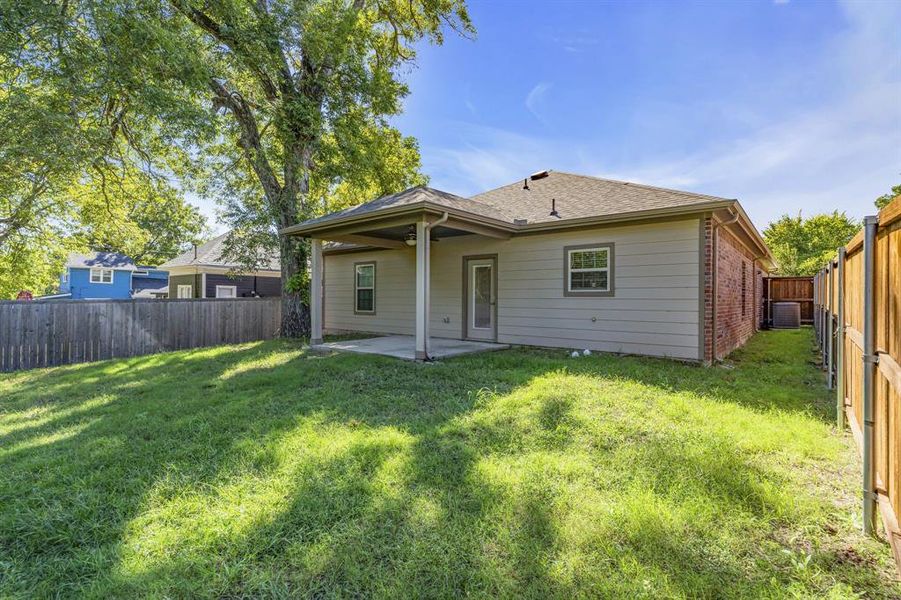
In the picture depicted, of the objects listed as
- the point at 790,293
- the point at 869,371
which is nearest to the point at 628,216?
the point at 869,371

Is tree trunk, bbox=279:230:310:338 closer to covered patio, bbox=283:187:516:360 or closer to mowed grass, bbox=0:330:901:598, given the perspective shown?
covered patio, bbox=283:187:516:360

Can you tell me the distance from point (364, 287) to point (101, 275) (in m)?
23.8

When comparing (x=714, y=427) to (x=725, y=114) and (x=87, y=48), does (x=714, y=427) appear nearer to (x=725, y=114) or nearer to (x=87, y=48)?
(x=725, y=114)

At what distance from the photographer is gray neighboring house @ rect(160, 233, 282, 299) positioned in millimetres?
17891

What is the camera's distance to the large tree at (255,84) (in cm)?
789

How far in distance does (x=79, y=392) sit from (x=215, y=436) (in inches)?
155

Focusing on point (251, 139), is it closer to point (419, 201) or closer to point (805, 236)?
point (419, 201)

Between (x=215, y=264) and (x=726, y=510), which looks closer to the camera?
(x=726, y=510)

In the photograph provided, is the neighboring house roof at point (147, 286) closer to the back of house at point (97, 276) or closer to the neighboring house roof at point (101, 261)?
the back of house at point (97, 276)

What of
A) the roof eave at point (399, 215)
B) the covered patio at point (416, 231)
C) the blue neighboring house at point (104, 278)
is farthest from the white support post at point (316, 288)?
the blue neighboring house at point (104, 278)

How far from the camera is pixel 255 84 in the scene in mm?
11133

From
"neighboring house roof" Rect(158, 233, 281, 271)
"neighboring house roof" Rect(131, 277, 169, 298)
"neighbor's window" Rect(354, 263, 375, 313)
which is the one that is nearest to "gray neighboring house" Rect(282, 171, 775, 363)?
"neighbor's window" Rect(354, 263, 375, 313)

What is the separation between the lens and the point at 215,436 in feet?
12.9

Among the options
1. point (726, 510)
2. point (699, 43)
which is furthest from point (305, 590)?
point (699, 43)
